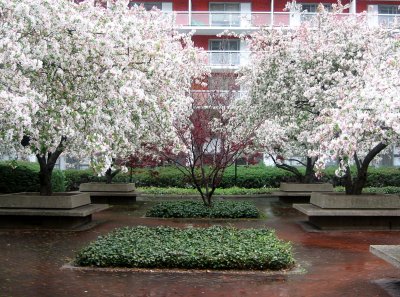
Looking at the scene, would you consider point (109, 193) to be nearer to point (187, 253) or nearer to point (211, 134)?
point (211, 134)

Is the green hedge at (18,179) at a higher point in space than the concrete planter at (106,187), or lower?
higher

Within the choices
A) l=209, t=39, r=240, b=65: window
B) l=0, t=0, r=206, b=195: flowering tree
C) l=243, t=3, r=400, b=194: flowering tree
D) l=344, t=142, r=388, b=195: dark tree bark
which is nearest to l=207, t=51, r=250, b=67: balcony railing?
l=209, t=39, r=240, b=65: window

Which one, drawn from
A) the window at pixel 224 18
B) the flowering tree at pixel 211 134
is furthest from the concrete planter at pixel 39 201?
the window at pixel 224 18

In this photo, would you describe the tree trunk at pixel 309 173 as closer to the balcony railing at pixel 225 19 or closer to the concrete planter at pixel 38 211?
the concrete planter at pixel 38 211

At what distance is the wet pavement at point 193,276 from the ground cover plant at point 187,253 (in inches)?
10.1

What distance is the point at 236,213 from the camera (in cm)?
1706

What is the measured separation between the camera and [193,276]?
29.1ft

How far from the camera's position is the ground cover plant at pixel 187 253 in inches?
363

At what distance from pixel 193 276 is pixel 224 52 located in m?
25.5

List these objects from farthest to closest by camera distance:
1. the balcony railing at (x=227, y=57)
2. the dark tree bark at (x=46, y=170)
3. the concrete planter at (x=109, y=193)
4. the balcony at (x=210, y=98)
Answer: the balcony railing at (x=227, y=57) < the balcony at (x=210, y=98) < the concrete planter at (x=109, y=193) < the dark tree bark at (x=46, y=170)

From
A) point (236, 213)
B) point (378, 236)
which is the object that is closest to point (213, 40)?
point (236, 213)

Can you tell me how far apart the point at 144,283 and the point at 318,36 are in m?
12.5

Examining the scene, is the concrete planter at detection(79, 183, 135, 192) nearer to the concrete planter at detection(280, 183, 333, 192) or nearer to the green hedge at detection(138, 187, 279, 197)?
the green hedge at detection(138, 187, 279, 197)

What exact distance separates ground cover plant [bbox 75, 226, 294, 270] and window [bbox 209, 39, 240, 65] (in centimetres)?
2183
